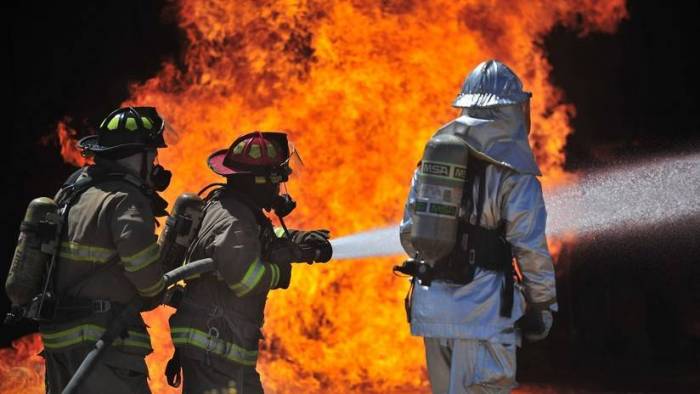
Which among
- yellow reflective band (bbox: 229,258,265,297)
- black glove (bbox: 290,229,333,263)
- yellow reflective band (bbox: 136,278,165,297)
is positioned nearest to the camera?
yellow reflective band (bbox: 136,278,165,297)

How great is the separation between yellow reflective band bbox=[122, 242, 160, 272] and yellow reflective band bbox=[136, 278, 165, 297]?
0.14 metres

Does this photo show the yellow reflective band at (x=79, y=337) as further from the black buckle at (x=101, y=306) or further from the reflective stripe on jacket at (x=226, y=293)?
the reflective stripe on jacket at (x=226, y=293)

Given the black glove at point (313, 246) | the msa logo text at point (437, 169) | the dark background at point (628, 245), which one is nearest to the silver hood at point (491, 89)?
the msa logo text at point (437, 169)

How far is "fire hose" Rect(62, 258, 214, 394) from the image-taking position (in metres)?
5.92

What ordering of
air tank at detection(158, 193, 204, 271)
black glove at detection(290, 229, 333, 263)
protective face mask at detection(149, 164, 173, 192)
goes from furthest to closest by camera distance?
air tank at detection(158, 193, 204, 271)
black glove at detection(290, 229, 333, 263)
protective face mask at detection(149, 164, 173, 192)

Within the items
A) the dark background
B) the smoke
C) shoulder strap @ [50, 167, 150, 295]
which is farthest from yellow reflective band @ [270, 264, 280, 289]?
the dark background

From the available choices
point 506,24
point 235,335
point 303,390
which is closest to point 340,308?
point 303,390

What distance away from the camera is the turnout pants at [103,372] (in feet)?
20.1

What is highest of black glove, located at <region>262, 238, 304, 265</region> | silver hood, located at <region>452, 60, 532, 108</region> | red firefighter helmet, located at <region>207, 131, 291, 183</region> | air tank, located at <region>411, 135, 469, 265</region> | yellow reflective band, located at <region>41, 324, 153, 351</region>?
silver hood, located at <region>452, 60, 532, 108</region>

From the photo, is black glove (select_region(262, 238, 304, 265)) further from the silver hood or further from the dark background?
the dark background

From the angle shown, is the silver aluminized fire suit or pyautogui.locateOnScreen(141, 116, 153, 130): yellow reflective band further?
pyautogui.locateOnScreen(141, 116, 153, 130): yellow reflective band

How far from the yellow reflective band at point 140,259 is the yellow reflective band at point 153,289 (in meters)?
0.14

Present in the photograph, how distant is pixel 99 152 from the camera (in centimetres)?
644

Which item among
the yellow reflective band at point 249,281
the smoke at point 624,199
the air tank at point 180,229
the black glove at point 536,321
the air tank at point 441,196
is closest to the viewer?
the air tank at point 441,196
